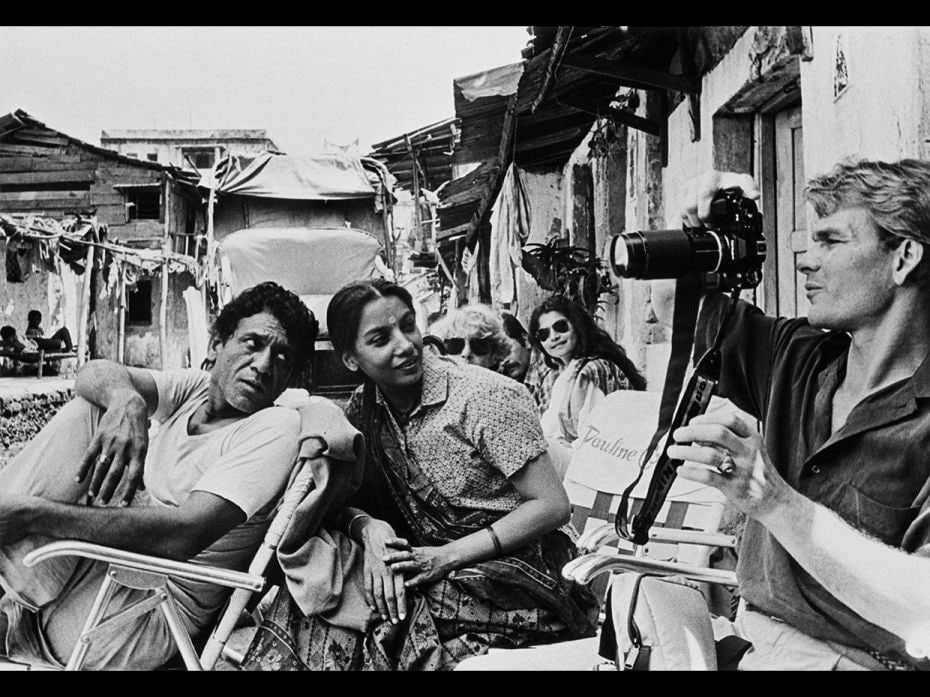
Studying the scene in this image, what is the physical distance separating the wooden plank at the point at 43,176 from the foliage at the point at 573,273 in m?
1.24

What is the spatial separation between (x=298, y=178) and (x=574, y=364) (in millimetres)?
918

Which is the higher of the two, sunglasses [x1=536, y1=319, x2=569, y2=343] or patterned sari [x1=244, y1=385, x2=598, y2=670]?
sunglasses [x1=536, y1=319, x2=569, y2=343]

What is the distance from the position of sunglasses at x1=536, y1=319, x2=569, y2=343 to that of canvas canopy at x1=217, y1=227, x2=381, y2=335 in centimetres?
47

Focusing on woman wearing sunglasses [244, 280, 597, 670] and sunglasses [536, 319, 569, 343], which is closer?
woman wearing sunglasses [244, 280, 597, 670]

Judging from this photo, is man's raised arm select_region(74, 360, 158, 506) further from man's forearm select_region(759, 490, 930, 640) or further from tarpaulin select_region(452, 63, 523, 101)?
man's forearm select_region(759, 490, 930, 640)

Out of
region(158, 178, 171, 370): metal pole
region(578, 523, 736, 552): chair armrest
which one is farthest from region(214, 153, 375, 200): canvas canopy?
region(578, 523, 736, 552): chair armrest

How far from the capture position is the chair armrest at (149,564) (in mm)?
2527

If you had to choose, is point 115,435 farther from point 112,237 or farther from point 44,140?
point 44,140

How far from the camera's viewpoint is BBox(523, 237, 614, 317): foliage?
280cm

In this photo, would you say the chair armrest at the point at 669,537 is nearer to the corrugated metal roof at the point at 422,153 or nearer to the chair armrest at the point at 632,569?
the chair armrest at the point at 632,569

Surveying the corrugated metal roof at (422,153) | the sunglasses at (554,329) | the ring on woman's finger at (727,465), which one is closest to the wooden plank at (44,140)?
the corrugated metal roof at (422,153)

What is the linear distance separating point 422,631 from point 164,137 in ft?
4.94
